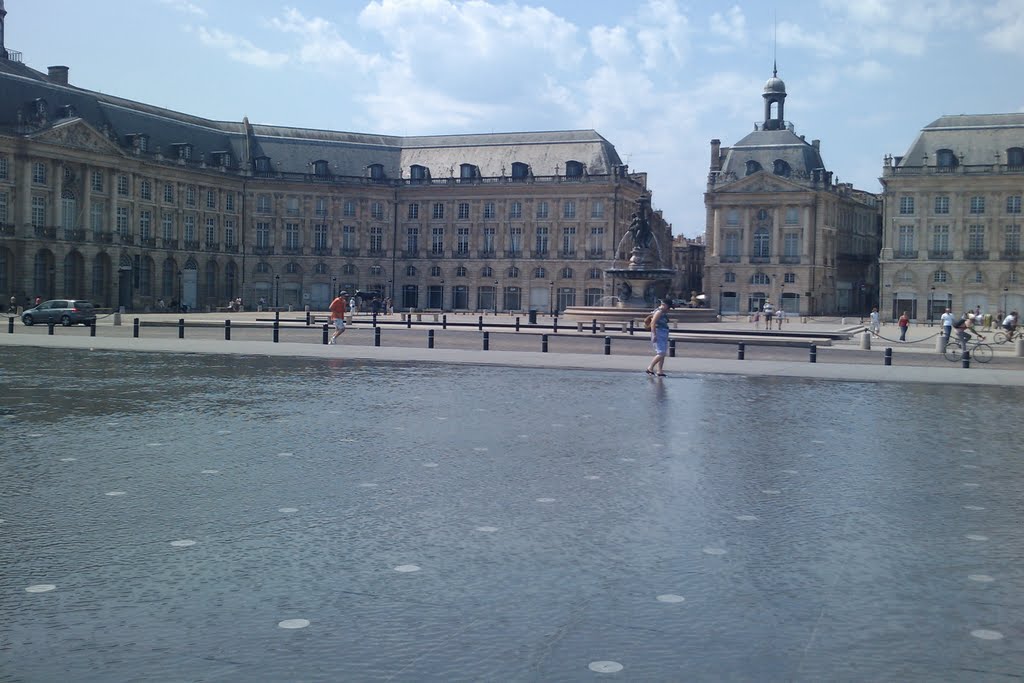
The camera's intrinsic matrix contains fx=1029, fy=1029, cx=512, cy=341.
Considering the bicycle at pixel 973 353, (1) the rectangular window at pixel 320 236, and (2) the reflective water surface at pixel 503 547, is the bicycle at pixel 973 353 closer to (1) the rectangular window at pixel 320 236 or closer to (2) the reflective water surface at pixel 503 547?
(2) the reflective water surface at pixel 503 547

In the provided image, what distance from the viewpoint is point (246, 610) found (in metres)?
6.44

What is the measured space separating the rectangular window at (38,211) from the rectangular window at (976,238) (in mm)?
75964

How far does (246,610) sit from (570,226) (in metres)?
95.6

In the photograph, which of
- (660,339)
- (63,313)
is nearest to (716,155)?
(63,313)

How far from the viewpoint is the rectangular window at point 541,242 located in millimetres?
101688

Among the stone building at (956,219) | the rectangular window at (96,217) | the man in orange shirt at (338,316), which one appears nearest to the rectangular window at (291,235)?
the rectangular window at (96,217)


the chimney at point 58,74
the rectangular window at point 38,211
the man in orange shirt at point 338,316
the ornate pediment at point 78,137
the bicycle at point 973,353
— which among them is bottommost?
the bicycle at point 973,353

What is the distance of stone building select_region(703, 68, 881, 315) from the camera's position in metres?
97.5

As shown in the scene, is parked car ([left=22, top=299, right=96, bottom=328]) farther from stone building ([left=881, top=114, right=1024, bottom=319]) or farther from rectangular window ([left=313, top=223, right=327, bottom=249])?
stone building ([left=881, top=114, right=1024, bottom=319])

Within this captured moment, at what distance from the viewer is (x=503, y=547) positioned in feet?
26.4

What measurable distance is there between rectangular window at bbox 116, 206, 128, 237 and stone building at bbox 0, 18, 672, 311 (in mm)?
161

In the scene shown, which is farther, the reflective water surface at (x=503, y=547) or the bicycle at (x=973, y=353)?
the bicycle at (x=973, y=353)

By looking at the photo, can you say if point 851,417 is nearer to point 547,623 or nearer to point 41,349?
point 547,623

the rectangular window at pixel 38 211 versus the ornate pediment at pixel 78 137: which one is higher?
the ornate pediment at pixel 78 137
